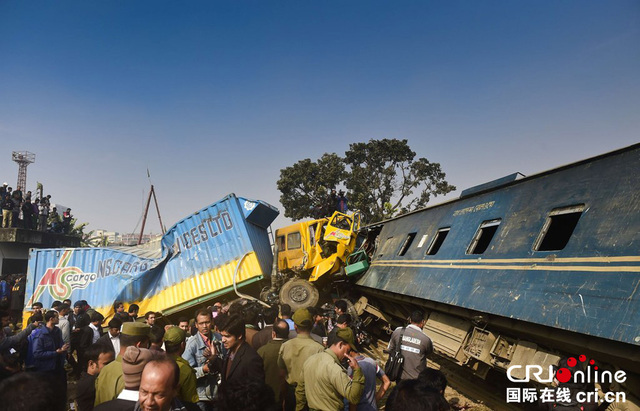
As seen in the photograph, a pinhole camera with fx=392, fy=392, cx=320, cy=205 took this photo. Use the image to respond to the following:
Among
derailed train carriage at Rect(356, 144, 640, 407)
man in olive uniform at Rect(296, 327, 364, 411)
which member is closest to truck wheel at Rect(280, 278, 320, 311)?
derailed train carriage at Rect(356, 144, 640, 407)

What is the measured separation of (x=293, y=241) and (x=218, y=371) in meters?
9.57

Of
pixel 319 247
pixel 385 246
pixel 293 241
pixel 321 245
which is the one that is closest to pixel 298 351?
pixel 319 247

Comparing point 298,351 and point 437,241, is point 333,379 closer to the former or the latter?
point 298,351

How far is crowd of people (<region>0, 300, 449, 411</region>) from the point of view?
2.59 meters

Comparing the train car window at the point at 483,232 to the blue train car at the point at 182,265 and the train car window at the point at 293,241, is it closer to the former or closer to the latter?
the train car window at the point at 293,241

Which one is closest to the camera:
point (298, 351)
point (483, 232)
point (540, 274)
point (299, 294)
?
point (298, 351)

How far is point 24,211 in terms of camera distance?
2095 cm

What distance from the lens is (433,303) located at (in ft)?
28.1

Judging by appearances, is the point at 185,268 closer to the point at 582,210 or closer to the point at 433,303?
the point at 433,303

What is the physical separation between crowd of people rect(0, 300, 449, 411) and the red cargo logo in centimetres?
806

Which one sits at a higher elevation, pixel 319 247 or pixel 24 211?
pixel 319 247

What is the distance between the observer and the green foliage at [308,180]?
3550 cm

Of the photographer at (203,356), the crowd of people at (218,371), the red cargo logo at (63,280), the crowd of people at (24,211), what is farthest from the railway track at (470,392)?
the crowd of people at (24,211)

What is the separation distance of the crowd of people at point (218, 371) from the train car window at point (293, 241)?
22.0 feet
